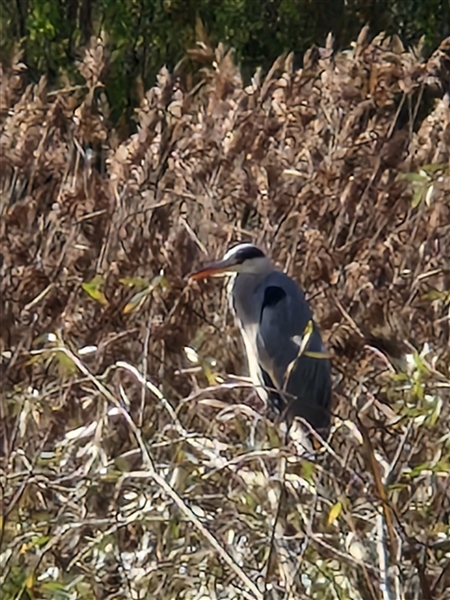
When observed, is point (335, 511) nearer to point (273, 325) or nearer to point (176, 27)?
point (273, 325)

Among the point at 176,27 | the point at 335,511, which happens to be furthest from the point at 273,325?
the point at 176,27

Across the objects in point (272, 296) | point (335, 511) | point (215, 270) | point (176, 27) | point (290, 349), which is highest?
point (335, 511)

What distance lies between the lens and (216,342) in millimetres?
4027

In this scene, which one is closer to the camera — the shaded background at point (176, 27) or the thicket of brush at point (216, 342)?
the thicket of brush at point (216, 342)

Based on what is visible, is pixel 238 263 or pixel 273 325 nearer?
pixel 238 263

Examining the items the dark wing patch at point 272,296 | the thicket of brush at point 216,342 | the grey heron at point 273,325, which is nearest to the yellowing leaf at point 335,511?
the thicket of brush at point 216,342

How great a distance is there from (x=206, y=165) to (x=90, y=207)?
1.24 ft

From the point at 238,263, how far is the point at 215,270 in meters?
0.08

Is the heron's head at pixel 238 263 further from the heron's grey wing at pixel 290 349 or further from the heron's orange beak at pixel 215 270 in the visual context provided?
the heron's grey wing at pixel 290 349

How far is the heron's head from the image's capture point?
3.95 metres

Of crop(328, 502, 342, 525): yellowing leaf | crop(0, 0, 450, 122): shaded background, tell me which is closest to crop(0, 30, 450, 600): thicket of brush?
crop(328, 502, 342, 525): yellowing leaf

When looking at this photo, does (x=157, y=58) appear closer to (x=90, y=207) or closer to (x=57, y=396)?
(x=90, y=207)

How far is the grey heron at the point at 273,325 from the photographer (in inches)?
159

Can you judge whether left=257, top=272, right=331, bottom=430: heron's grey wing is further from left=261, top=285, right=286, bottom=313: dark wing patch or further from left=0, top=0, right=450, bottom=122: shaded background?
left=0, top=0, right=450, bottom=122: shaded background
